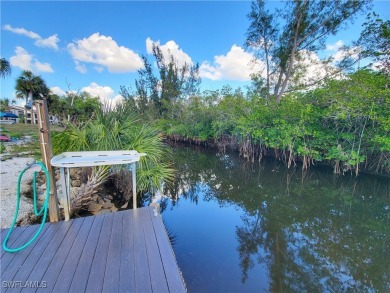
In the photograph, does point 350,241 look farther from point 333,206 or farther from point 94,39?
point 94,39

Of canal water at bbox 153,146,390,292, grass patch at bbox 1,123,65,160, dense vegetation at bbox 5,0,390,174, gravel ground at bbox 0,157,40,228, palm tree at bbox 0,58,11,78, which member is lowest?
canal water at bbox 153,146,390,292

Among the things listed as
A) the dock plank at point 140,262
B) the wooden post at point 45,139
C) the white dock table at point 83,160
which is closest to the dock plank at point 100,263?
the dock plank at point 140,262

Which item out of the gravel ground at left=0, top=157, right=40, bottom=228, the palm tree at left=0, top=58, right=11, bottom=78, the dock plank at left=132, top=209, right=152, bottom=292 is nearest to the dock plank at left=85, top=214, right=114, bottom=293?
the dock plank at left=132, top=209, right=152, bottom=292

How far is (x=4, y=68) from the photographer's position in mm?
16344

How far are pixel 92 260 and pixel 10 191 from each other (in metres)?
3.78

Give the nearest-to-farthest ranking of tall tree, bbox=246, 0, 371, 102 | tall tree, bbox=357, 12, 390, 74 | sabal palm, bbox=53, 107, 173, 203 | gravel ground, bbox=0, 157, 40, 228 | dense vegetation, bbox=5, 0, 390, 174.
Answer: gravel ground, bbox=0, 157, 40, 228 → sabal palm, bbox=53, 107, 173, 203 → dense vegetation, bbox=5, 0, 390, 174 → tall tree, bbox=357, 12, 390, 74 → tall tree, bbox=246, 0, 371, 102

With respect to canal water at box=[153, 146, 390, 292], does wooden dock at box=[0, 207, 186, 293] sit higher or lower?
higher

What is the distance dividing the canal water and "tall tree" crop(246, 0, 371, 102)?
8965mm

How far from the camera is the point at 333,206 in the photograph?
16.9 ft

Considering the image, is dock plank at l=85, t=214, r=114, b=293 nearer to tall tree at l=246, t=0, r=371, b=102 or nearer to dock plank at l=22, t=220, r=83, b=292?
dock plank at l=22, t=220, r=83, b=292

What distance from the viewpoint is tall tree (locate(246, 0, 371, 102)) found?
11219 mm

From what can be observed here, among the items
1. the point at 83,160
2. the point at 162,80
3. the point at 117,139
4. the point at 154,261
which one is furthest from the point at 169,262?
the point at 162,80

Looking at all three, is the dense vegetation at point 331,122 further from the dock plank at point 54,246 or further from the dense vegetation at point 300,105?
the dock plank at point 54,246

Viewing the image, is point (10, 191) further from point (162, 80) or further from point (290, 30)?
point (162, 80)
